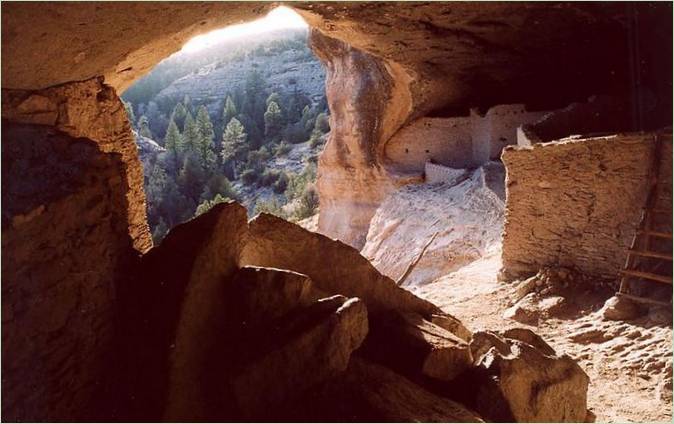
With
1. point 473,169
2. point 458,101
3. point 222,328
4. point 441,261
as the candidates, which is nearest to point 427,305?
point 222,328

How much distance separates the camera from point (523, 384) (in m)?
3.10

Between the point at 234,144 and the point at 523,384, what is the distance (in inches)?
1431

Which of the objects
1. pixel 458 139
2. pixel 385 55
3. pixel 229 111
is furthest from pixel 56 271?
pixel 229 111

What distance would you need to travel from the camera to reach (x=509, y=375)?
3.06 meters

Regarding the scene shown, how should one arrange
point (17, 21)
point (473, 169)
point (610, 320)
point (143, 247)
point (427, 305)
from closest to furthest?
1. point (17, 21)
2. point (427, 305)
3. point (143, 247)
4. point (610, 320)
5. point (473, 169)

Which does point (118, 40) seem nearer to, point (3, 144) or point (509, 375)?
point (3, 144)

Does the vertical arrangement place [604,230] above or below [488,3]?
below

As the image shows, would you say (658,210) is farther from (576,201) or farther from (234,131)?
(234,131)

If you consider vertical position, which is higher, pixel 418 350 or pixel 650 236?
pixel 418 350

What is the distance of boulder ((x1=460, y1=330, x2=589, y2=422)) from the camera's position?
2.97 metres

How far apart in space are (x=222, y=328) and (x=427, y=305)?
1659 millimetres

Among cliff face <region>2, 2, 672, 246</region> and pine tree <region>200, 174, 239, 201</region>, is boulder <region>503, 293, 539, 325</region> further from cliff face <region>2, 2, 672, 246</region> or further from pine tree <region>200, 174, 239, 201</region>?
pine tree <region>200, 174, 239, 201</region>

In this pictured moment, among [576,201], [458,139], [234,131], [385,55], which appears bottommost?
[234,131]

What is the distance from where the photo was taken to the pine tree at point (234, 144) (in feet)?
123
